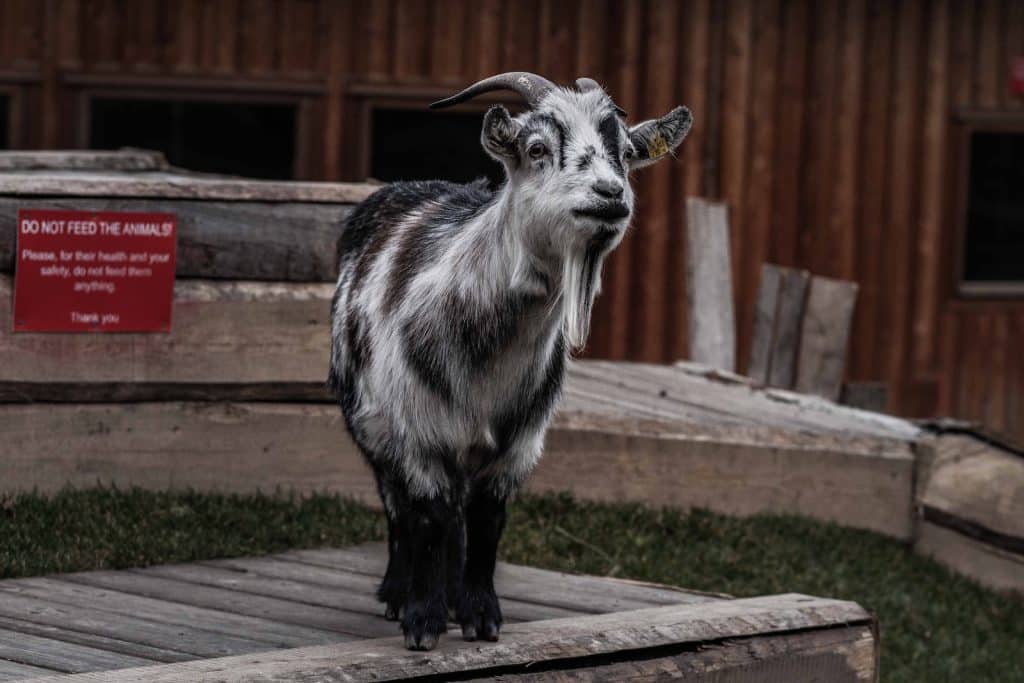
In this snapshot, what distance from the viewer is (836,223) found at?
39.6ft

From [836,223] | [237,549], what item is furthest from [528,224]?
[836,223]

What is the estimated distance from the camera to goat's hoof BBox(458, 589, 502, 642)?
17.0 feet

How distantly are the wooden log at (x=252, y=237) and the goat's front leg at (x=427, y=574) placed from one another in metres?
2.09

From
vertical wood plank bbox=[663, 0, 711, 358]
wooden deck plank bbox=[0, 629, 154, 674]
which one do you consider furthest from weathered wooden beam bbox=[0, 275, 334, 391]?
vertical wood plank bbox=[663, 0, 711, 358]

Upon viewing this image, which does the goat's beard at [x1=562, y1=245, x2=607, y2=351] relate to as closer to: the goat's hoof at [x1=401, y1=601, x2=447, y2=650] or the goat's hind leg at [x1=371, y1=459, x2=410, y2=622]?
the goat's hoof at [x1=401, y1=601, x2=447, y2=650]

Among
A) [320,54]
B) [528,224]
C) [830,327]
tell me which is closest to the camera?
[528,224]

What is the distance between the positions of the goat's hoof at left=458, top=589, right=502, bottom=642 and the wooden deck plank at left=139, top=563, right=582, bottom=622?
0.50m

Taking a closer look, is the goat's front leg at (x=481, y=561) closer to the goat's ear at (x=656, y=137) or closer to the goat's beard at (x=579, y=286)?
the goat's beard at (x=579, y=286)

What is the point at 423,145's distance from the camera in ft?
38.3

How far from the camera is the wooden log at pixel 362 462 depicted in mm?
6934

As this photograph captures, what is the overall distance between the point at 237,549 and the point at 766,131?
622cm

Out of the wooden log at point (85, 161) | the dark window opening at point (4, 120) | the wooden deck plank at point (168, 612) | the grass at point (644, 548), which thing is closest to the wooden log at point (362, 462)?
the grass at point (644, 548)

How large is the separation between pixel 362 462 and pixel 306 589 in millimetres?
1364

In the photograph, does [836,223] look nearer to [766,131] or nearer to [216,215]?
[766,131]
